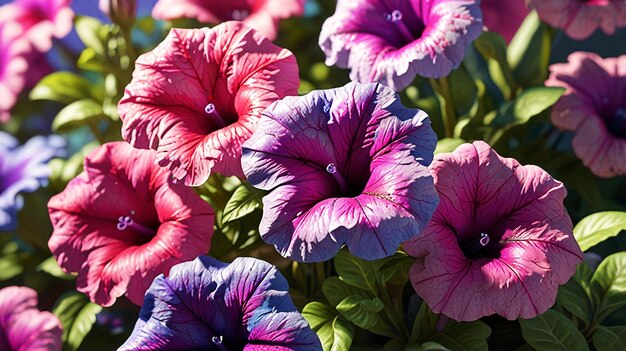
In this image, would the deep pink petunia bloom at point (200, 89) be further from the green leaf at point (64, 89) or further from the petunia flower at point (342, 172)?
the green leaf at point (64, 89)

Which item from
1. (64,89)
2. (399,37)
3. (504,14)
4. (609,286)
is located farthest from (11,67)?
(609,286)

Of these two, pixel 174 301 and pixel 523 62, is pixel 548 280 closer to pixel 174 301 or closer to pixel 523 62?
pixel 174 301

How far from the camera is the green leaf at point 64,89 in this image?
41.8 inches

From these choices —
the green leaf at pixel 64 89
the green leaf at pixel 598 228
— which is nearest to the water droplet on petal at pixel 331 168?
the green leaf at pixel 598 228

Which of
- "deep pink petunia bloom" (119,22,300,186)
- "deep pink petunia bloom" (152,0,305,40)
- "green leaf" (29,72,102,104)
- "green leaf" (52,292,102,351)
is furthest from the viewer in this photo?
"green leaf" (29,72,102,104)

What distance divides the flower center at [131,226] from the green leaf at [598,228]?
0.40 meters

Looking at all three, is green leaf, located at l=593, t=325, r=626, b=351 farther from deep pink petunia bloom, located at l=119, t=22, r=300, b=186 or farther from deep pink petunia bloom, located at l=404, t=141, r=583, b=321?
deep pink petunia bloom, located at l=119, t=22, r=300, b=186

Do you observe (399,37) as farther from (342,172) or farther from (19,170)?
(19,170)

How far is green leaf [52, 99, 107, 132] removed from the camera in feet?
3.24

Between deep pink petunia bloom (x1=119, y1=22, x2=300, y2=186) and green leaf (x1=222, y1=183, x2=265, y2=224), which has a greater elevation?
deep pink petunia bloom (x1=119, y1=22, x2=300, y2=186)

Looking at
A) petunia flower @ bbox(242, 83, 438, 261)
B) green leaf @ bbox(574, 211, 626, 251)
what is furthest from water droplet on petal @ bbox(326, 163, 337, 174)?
green leaf @ bbox(574, 211, 626, 251)

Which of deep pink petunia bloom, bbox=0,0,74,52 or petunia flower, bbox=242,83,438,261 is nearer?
petunia flower, bbox=242,83,438,261

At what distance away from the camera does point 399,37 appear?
0.84 m

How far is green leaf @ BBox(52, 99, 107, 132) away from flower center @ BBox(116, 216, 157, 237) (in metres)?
0.24
